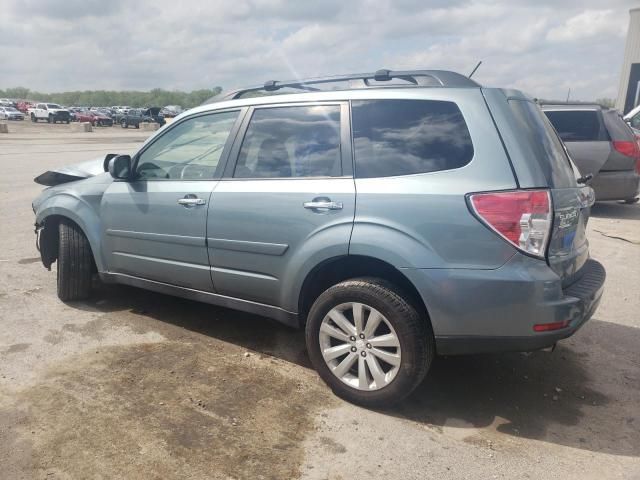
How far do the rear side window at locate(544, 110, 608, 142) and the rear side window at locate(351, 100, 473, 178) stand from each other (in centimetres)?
674

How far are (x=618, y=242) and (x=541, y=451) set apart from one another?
5.50m

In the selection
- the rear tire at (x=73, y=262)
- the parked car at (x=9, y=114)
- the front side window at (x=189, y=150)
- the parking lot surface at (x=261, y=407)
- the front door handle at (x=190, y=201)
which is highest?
the front side window at (x=189, y=150)

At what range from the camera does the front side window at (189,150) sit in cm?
389

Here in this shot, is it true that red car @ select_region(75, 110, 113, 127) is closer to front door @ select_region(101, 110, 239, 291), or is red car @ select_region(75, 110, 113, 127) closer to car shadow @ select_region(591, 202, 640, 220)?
car shadow @ select_region(591, 202, 640, 220)

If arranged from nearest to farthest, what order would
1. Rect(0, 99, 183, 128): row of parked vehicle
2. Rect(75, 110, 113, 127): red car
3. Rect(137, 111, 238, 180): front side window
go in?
Rect(137, 111, 238, 180): front side window
Rect(0, 99, 183, 128): row of parked vehicle
Rect(75, 110, 113, 127): red car

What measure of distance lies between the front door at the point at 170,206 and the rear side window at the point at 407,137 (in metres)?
1.08

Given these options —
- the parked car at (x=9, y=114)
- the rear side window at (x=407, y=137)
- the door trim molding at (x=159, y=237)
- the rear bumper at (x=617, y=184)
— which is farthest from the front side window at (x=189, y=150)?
the parked car at (x=9, y=114)

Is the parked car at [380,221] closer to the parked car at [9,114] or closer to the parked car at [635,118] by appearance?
the parked car at [635,118]

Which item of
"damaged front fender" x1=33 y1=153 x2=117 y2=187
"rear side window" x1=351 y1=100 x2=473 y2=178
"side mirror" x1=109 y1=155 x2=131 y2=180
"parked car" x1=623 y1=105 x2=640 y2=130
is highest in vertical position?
"parked car" x1=623 y1=105 x2=640 y2=130

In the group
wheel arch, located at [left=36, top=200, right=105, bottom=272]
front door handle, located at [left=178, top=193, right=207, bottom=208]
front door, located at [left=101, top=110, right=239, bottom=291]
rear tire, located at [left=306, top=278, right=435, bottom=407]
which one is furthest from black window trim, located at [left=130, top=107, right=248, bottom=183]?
rear tire, located at [left=306, top=278, right=435, bottom=407]

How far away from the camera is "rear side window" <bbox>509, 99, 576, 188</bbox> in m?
2.91

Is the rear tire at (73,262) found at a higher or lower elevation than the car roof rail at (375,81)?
lower

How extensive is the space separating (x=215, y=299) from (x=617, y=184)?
7.55m

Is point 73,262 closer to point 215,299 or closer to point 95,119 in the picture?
point 215,299
